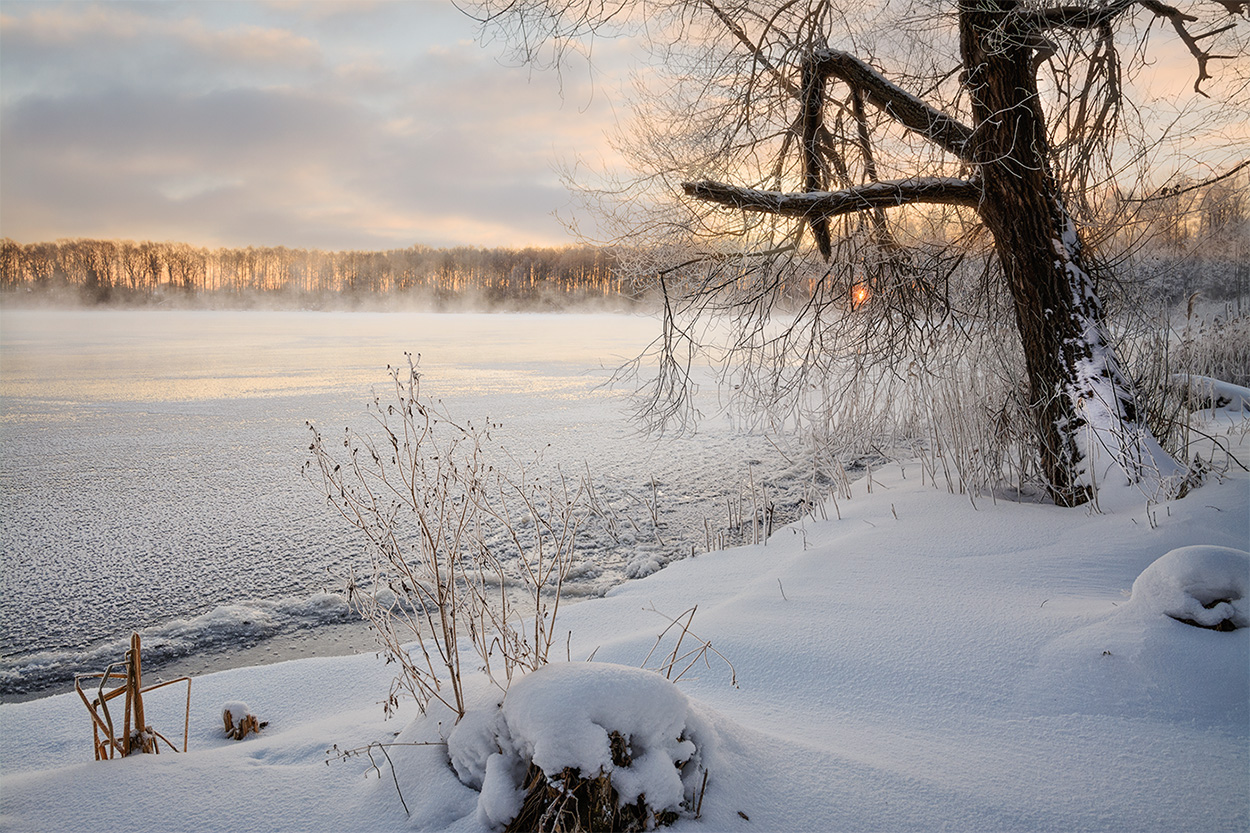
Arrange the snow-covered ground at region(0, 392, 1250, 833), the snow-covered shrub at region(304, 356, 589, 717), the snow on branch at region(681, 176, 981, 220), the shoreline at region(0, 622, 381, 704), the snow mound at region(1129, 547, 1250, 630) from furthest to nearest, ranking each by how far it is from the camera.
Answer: the snow on branch at region(681, 176, 981, 220), the shoreline at region(0, 622, 381, 704), the snow mound at region(1129, 547, 1250, 630), the snow-covered shrub at region(304, 356, 589, 717), the snow-covered ground at region(0, 392, 1250, 833)

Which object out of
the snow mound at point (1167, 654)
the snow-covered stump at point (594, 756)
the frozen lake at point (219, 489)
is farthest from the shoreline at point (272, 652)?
the snow mound at point (1167, 654)

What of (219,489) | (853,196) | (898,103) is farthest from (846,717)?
(219,489)

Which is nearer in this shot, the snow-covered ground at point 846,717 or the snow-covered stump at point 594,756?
the snow-covered stump at point 594,756

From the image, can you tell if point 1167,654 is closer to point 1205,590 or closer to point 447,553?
point 1205,590

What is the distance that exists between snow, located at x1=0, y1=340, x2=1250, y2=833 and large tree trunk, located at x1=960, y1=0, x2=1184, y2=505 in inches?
28.4

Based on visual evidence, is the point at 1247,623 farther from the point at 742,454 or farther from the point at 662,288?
the point at 742,454

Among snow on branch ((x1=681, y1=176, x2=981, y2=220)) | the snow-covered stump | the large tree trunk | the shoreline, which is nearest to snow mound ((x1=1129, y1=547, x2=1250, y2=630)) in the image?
the large tree trunk

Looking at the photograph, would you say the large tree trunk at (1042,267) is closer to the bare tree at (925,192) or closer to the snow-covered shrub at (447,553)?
the bare tree at (925,192)

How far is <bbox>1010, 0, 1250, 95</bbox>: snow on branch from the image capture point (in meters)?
4.39

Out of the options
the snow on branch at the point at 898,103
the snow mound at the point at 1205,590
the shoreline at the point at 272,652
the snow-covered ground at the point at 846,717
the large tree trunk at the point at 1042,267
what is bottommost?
the shoreline at the point at 272,652

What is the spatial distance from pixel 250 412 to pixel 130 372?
22.6 ft

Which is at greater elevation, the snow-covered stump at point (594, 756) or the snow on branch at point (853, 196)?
the snow on branch at point (853, 196)

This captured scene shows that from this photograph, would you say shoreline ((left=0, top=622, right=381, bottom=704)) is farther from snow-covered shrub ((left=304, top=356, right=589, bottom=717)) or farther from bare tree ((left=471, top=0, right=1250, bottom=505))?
bare tree ((left=471, top=0, right=1250, bottom=505))

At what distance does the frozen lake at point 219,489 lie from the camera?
428 cm
